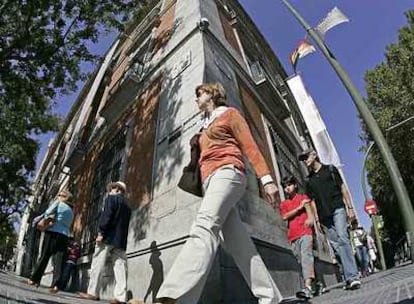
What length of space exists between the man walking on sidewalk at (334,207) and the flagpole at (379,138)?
0.88 metres

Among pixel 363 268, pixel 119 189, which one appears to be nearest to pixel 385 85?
pixel 363 268

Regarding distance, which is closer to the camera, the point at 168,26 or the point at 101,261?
the point at 101,261

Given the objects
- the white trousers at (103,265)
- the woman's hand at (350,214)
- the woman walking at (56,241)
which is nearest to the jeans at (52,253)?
the woman walking at (56,241)

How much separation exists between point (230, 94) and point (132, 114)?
319 cm

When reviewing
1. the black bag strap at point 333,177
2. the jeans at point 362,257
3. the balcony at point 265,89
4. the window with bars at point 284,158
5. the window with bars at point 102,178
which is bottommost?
the jeans at point 362,257

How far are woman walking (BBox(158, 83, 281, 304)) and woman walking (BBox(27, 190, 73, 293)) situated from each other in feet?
13.7

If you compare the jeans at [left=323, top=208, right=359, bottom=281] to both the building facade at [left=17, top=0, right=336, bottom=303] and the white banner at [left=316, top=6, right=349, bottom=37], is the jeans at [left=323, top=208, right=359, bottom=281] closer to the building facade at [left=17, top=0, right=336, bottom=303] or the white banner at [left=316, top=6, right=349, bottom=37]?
the building facade at [left=17, top=0, right=336, bottom=303]

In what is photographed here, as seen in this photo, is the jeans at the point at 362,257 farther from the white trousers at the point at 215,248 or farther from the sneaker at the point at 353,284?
the white trousers at the point at 215,248

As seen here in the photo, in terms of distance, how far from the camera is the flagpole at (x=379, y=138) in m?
5.22

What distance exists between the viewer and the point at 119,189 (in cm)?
546

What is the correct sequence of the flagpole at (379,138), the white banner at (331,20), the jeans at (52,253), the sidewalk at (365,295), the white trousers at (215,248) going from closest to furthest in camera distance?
the white trousers at (215,248) → the sidewalk at (365,295) → the flagpole at (379,138) → the jeans at (52,253) → the white banner at (331,20)

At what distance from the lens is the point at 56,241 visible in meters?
5.84

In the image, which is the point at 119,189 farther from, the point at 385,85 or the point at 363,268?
the point at 385,85

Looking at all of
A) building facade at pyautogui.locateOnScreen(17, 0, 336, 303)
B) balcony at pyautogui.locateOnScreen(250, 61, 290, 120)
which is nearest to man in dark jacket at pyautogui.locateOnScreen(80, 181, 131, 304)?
building facade at pyautogui.locateOnScreen(17, 0, 336, 303)
